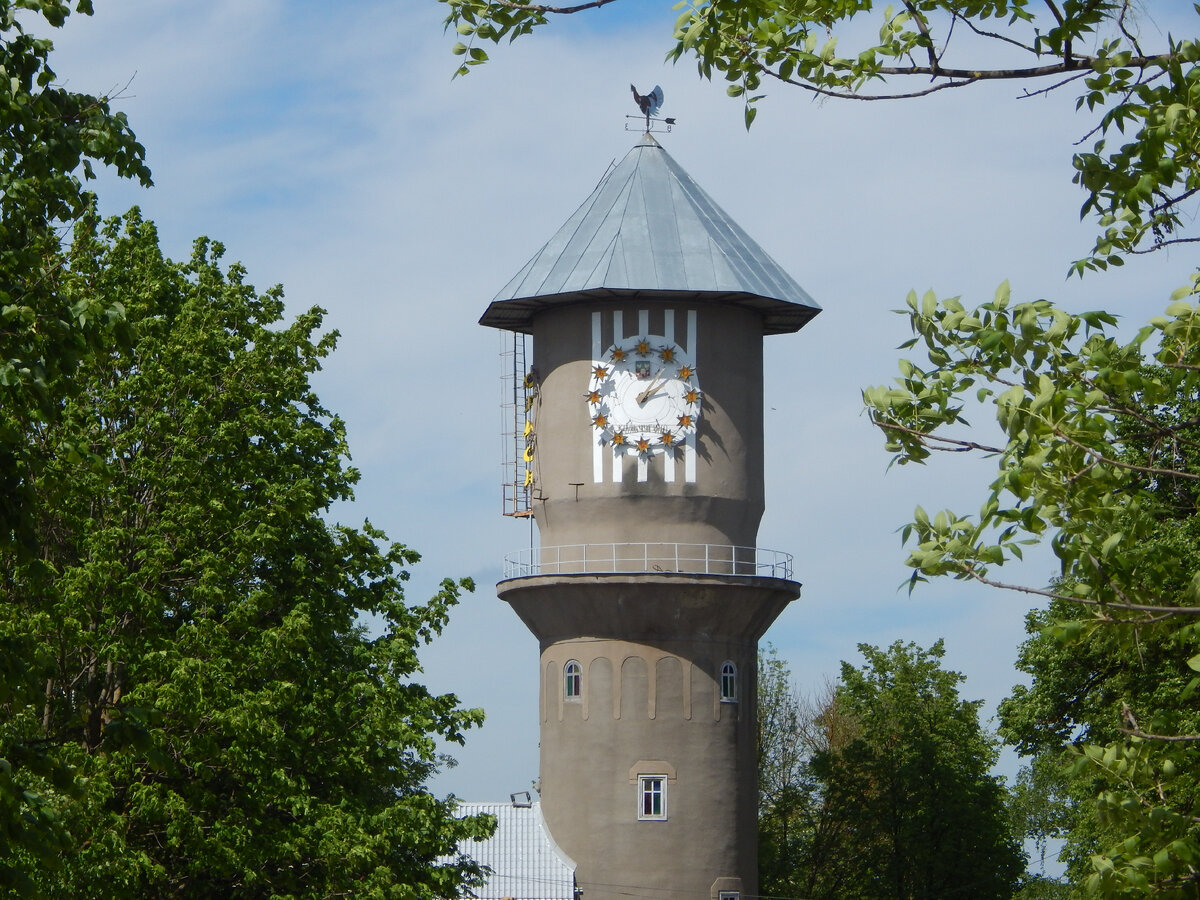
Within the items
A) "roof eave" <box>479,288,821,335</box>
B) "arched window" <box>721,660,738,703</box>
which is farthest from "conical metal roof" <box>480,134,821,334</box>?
"arched window" <box>721,660,738,703</box>

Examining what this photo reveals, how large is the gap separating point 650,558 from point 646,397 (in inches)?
144

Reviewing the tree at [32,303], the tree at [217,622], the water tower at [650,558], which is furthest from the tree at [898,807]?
the tree at [32,303]

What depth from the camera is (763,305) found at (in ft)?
150

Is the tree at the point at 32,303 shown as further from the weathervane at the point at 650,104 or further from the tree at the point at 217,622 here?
the weathervane at the point at 650,104

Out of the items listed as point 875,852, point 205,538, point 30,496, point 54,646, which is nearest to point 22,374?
point 30,496

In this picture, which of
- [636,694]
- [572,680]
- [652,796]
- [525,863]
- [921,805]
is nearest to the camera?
[652,796]

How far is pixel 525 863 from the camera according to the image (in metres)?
44.3

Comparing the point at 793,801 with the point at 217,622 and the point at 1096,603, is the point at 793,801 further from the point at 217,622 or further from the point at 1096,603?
the point at 1096,603

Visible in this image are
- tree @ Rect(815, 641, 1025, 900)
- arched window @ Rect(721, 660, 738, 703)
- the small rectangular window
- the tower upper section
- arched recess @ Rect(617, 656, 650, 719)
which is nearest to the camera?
the small rectangular window

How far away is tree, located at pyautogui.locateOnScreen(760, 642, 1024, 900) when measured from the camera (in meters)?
53.9

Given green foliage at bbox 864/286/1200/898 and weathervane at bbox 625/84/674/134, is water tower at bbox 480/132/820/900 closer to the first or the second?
weathervane at bbox 625/84/674/134

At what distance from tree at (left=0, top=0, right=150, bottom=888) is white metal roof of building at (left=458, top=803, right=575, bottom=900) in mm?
30959

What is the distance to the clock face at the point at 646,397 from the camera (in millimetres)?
44500

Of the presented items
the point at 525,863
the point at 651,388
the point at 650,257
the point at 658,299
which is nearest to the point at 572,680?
the point at 525,863
